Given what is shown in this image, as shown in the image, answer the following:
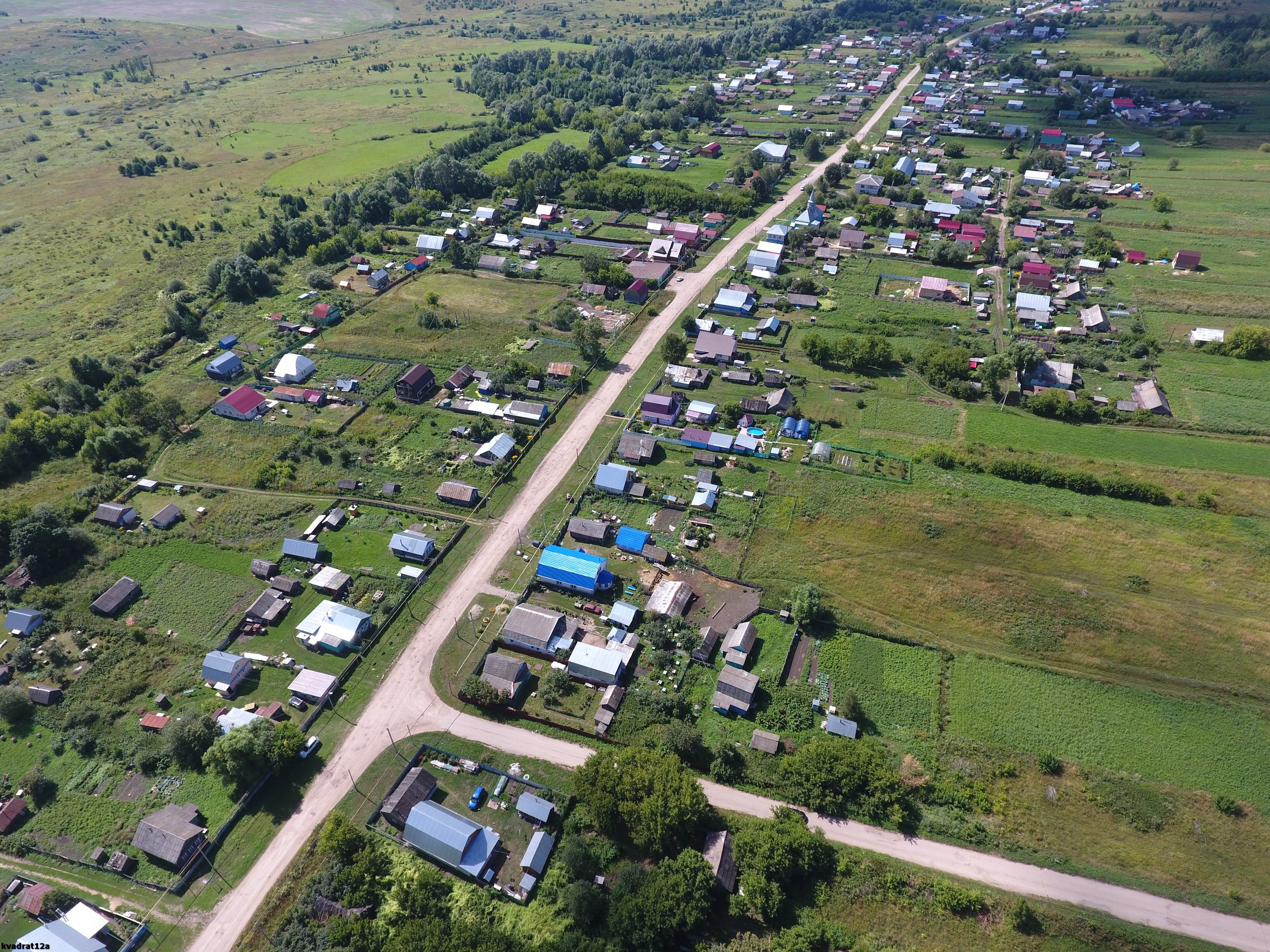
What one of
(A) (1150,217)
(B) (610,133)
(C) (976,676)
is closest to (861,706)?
(C) (976,676)

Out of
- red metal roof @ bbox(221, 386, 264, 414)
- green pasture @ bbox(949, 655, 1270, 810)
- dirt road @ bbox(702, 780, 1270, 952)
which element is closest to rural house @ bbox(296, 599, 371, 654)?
dirt road @ bbox(702, 780, 1270, 952)

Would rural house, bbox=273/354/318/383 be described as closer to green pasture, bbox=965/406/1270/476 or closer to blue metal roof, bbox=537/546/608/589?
blue metal roof, bbox=537/546/608/589

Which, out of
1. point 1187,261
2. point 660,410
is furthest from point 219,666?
point 1187,261

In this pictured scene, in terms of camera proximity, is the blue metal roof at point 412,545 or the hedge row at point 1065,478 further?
the hedge row at point 1065,478

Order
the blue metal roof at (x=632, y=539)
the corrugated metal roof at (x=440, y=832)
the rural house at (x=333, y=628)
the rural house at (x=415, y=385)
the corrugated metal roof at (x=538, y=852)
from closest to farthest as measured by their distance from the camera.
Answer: the corrugated metal roof at (x=538, y=852)
the corrugated metal roof at (x=440, y=832)
the rural house at (x=333, y=628)
the blue metal roof at (x=632, y=539)
the rural house at (x=415, y=385)

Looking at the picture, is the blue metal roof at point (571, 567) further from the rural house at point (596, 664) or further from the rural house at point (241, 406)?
the rural house at point (241, 406)

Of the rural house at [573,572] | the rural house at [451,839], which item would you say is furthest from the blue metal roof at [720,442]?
the rural house at [451,839]
